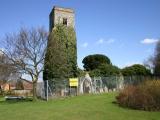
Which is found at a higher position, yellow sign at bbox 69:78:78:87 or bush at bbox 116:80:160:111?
yellow sign at bbox 69:78:78:87

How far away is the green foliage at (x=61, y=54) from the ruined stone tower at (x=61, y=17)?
1968 mm

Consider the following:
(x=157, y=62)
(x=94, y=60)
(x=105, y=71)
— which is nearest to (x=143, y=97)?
Answer: (x=105, y=71)

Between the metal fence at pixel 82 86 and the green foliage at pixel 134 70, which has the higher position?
the green foliage at pixel 134 70

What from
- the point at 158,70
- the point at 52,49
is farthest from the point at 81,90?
the point at 158,70

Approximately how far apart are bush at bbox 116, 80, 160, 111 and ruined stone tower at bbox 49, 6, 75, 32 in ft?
87.6

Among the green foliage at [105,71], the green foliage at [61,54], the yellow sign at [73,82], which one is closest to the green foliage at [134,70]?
the green foliage at [105,71]

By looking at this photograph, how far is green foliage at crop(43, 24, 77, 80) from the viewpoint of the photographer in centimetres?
A: 3688

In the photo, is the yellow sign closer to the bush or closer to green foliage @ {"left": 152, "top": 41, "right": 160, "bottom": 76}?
the bush

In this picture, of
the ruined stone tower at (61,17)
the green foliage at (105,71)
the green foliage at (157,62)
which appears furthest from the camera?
the green foliage at (157,62)

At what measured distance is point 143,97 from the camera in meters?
20.0

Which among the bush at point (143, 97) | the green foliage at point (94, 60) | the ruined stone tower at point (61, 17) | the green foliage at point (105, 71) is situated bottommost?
the bush at point (143, 97)

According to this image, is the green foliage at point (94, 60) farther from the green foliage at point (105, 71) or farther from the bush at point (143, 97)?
the bush at point (143, 97)

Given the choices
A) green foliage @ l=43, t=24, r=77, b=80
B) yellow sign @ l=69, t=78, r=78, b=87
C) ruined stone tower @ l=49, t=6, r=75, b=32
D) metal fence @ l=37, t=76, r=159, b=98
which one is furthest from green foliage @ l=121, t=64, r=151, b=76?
yellow sign @ l=69, t=78, r=78, b=87

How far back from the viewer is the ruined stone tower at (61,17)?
153 feet
